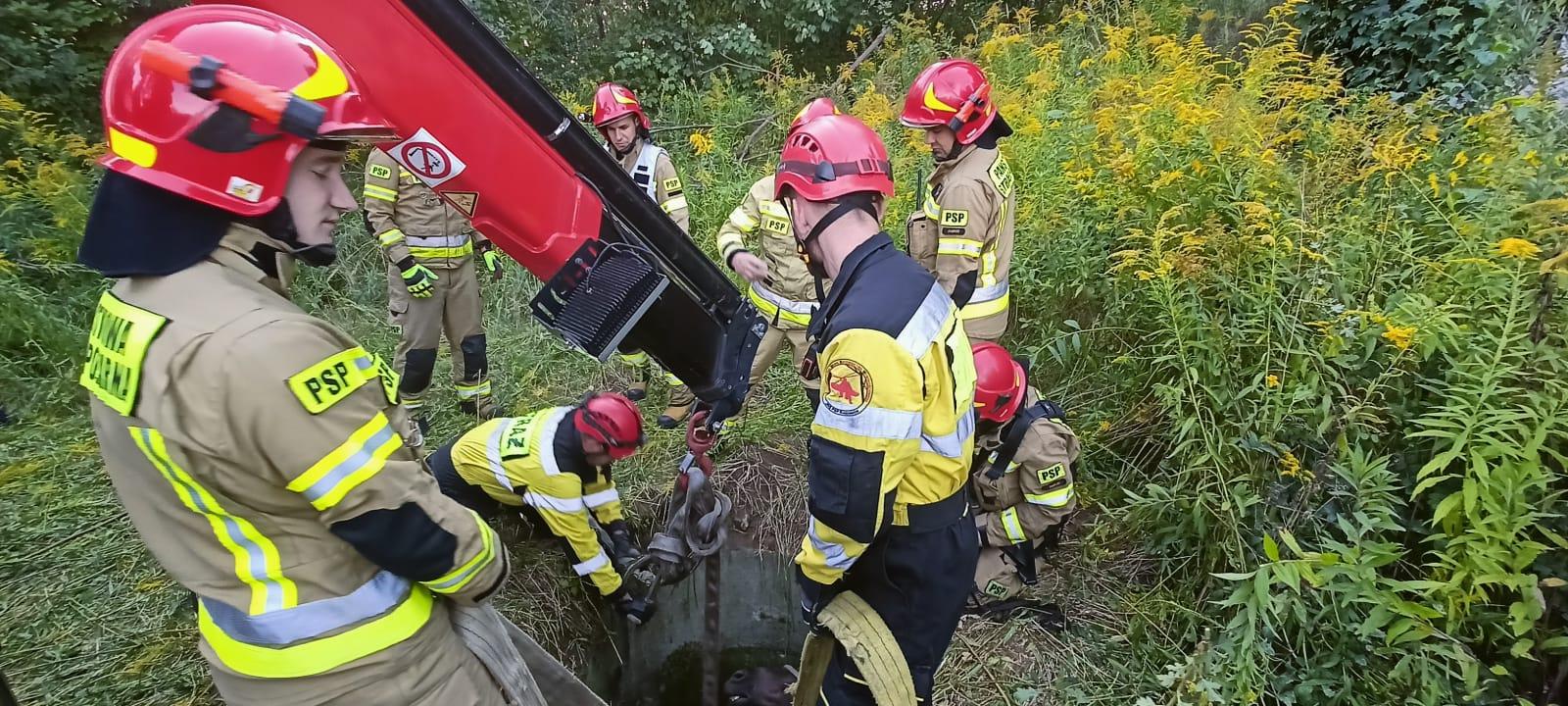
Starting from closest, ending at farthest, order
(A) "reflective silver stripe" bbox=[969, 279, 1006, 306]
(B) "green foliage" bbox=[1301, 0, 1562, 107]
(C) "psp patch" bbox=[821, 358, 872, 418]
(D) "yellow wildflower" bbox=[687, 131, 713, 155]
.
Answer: (C) "psp patch" bbox=[821, 358, 872, 418]
(A) "reflective silver stripe" bbox=[969, 279, 1006, 306]
(B) "green foliage" bbox=[1301, 0, 1562, 107]
(D) "yellow wildflower" bbox=[687, 131, 713, 155]

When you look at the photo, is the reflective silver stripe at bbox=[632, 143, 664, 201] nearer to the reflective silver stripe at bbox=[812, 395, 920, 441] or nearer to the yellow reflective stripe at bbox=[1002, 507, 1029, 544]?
the yellow reflective stripe at bbox=[1002, 507, 1029, 544]

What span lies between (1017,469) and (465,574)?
7.77ft


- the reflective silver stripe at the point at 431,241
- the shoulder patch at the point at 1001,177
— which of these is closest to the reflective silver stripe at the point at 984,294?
the shoulder patch at the point at 1001,177

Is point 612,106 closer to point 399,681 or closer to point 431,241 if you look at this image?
point 431,241

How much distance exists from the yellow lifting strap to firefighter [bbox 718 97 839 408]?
197 cm

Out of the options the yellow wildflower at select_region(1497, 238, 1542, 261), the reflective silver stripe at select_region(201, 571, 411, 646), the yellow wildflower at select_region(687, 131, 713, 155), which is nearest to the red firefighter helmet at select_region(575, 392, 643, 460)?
the reflective silver stripe at select_region(201, 571, 411, 646)

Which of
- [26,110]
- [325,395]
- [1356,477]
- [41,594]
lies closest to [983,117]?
[1356,477]

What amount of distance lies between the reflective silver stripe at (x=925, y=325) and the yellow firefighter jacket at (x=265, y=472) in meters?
1.11

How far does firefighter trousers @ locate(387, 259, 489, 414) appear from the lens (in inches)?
186

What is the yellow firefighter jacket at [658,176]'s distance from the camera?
4.85 meters

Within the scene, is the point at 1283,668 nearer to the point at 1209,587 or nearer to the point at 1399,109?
the point at 1209,587

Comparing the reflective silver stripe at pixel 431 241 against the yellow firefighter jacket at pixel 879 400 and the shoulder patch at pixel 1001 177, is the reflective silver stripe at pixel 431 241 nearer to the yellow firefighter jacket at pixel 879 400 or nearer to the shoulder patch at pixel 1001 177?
the shoulder patch at pixel 1001 177

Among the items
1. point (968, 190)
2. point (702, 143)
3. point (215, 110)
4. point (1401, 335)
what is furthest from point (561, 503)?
point (702, 143)

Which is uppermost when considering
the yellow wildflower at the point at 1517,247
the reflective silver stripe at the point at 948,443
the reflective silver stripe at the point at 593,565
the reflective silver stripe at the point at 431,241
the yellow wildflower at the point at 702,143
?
the yellow wildflower at the point at 1517,247
